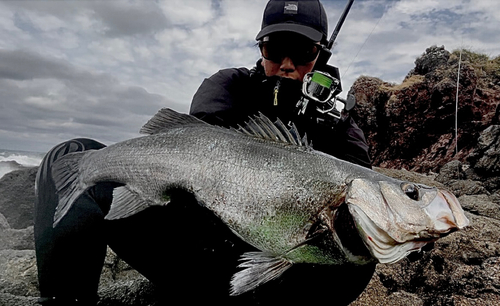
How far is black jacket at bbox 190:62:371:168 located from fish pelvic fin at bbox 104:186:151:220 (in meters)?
0.83

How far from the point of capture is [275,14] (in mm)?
3148

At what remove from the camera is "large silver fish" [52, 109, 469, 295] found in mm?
1752

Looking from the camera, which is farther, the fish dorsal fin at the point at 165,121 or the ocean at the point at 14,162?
the ocean at the point at 14,162

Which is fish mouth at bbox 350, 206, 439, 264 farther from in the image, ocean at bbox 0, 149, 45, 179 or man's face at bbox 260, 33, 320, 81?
ocean at bbox 0, 149, 45, 179

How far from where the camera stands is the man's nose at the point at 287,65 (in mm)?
2998

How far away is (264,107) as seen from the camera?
9.82ft

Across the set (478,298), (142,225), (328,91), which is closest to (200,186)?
(142,225)

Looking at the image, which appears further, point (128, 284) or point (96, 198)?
point (128, 284)

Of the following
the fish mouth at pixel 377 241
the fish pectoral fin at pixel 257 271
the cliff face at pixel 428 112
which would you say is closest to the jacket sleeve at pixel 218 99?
the fish pectoral fin at pixel 257 271

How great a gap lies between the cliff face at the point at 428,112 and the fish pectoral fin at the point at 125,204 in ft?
43.9

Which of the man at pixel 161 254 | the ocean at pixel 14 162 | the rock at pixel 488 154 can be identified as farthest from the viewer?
the ocean at pixel 14 162

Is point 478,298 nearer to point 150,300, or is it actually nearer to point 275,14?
point 150,300

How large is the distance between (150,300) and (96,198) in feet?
3.71

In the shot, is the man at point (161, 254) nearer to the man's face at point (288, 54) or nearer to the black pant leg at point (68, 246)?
the black pant leg at point (68, 246)
